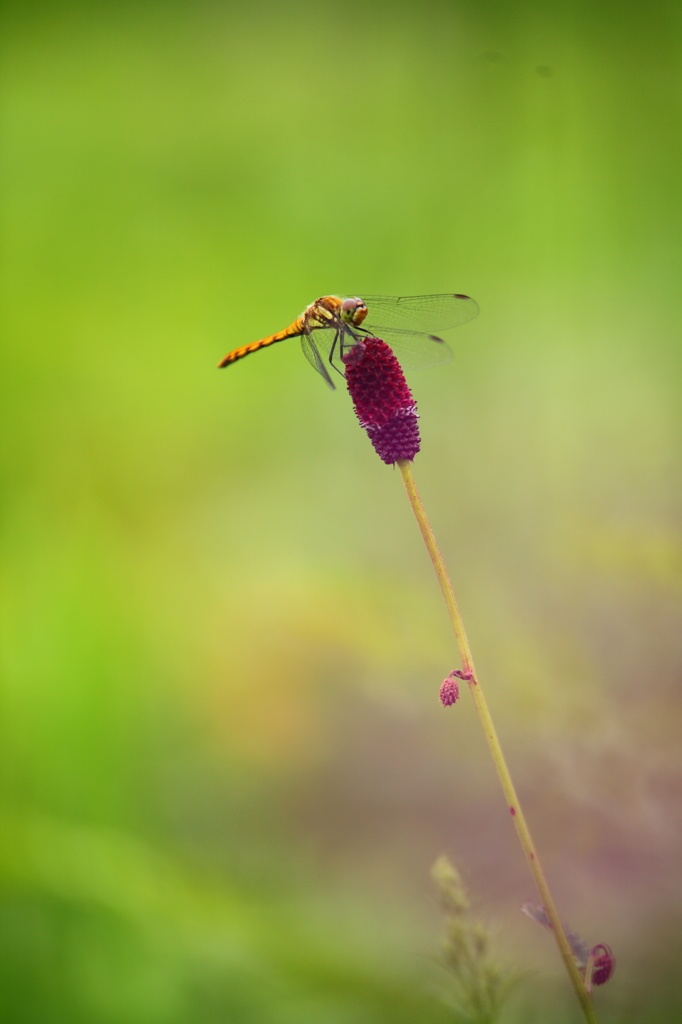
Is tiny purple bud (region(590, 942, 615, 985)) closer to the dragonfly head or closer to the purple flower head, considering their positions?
the purple flower head

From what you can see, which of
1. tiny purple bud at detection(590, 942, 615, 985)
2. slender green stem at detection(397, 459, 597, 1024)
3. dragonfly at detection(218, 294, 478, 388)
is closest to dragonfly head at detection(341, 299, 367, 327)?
dragonfly at detection(218, 294, 478, 388)

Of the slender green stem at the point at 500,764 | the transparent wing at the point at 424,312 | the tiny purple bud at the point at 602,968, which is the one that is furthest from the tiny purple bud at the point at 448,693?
the transparent wing at the point at 424,312

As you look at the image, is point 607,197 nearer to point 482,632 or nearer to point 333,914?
point 482,632

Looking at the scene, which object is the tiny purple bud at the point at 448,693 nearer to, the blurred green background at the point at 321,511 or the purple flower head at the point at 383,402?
the purple flower head at the point at 383,402

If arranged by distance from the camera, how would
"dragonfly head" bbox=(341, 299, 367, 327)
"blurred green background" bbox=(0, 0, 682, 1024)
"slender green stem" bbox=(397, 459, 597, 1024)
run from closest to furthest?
"slender green stem" bbox=(397, 459, 597, 1024)
"dragonfly head" bbox=(341, 299, 367, 327)
"blurred green background" bbox=(0, 0, 682, 1024)

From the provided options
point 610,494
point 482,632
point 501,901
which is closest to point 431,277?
point 610,494

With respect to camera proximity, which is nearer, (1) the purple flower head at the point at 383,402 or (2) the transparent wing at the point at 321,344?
(1) the purple flower head at the point at 383,402
